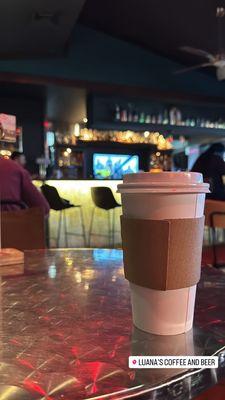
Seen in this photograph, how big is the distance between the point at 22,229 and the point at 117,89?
19.0ft

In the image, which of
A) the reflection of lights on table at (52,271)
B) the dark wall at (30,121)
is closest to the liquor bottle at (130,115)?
the dark wall at (30,121)

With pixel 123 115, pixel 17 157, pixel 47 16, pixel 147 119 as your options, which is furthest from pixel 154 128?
pixel 17 157

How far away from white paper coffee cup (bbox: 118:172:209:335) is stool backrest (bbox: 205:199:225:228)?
322 centimetres

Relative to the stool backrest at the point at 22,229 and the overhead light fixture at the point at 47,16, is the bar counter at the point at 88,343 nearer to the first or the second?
the stool backrest at the point at 22,229

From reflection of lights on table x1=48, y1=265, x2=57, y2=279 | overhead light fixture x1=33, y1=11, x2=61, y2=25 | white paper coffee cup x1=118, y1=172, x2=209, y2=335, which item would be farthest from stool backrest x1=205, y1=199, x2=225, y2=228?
white paper coffee cup x1=118, y1=172, x2=209, y2=335

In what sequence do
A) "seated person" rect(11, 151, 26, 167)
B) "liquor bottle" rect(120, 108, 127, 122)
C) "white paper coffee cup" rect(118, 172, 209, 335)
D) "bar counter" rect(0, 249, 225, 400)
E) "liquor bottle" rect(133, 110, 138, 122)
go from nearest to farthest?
"bar counter" rect(0, 249, 225, 400), "white paper coffee cup" rect(118, 172, 209, 335), "seated person" rect(11, 151, 26, 167), "liquor bottle" rect(120, 108, 127, 122), "liquor bottle" rect(133, 110, 138, 122)

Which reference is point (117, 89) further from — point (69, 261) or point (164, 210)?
point (164, 210)

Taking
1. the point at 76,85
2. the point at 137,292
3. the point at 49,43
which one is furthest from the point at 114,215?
the point at 137,292

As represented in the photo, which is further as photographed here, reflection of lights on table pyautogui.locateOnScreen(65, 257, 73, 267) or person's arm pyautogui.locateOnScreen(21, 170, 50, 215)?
person's arm pyautogui.locateOnScreen(21, 170, 50, 215)

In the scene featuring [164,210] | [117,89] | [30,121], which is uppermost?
[117,89]

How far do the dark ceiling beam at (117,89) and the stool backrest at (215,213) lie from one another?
3.87 meters

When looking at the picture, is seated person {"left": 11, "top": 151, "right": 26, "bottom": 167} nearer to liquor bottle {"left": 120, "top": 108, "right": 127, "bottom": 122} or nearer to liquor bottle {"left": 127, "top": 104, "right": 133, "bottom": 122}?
liquor bottle {"left": 120, "top": 108, "right": 127, "bottom": 122}

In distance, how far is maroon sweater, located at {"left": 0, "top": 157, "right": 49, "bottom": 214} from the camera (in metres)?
2.68

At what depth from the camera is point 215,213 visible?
3783mm
